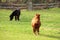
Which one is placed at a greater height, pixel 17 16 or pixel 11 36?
pixel 11 36

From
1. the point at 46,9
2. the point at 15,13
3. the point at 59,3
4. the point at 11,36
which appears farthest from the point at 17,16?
the point at 59,3

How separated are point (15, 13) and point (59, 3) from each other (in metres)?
15.2

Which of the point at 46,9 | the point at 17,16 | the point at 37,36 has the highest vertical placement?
the point at 37,36

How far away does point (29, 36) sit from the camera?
494 inches

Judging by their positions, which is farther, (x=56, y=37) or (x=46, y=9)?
(x=46, y=9)

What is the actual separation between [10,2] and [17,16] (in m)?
16.6

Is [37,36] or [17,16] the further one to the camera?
[17,16]

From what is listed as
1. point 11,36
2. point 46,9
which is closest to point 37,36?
point 11,36

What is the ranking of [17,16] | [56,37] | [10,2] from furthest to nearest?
[10,2], [17,16], [56,37]

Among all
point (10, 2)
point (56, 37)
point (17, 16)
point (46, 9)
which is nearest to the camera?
point (56, 37)

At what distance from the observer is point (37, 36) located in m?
12.6

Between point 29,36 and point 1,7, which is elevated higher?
point 29,36

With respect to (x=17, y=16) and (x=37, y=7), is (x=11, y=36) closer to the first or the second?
(x=17, y=16)

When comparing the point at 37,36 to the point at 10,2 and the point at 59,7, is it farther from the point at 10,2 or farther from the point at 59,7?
the point at 10,2
